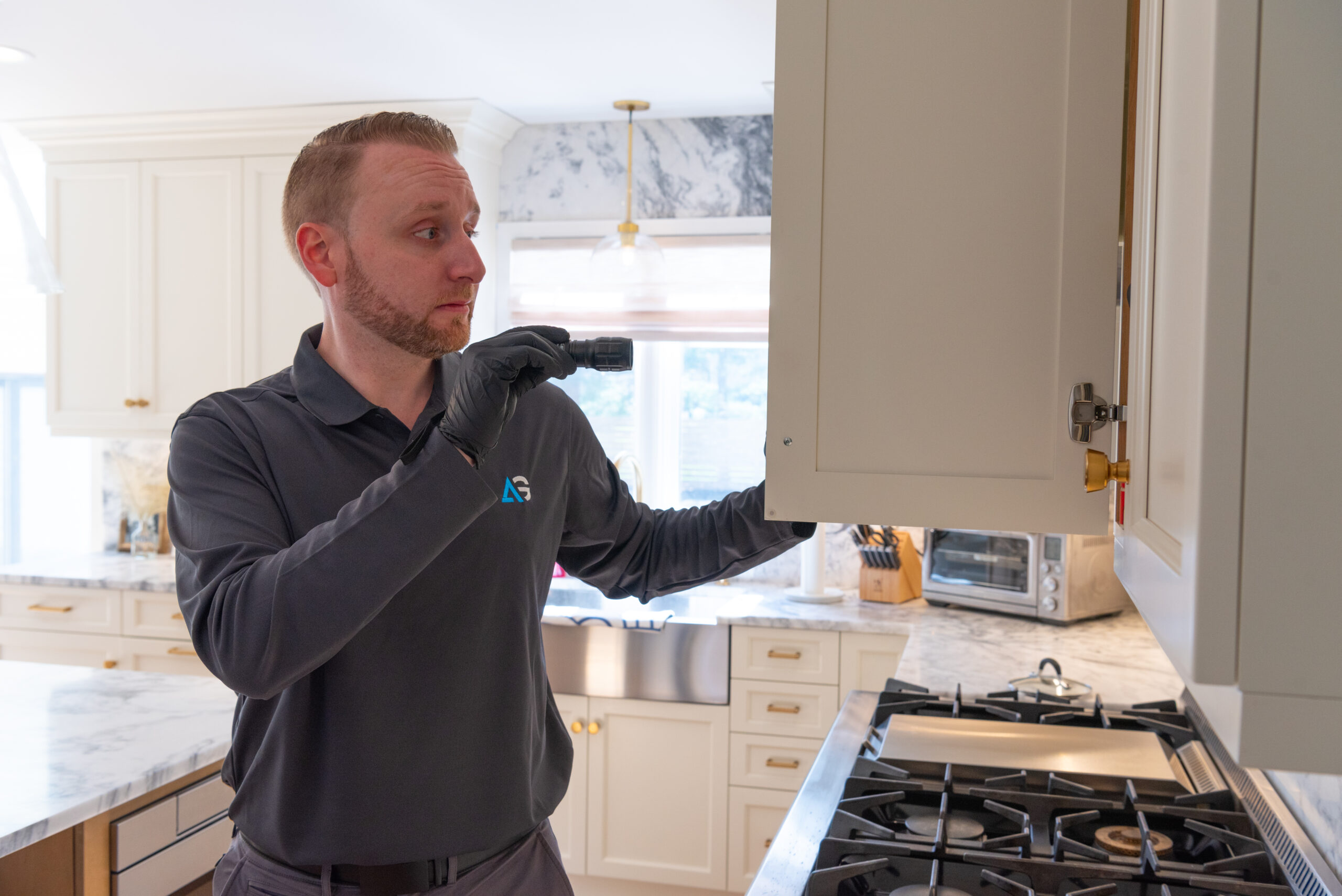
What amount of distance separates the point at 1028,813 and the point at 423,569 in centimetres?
85

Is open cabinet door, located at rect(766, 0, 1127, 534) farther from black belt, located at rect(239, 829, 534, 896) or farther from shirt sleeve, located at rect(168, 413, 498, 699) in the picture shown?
black belt, located at rect(239, 829, 534, 896)

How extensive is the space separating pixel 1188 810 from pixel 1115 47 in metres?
0.94

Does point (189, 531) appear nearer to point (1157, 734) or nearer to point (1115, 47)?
point (1115, 47)

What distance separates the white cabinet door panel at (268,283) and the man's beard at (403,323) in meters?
2.33

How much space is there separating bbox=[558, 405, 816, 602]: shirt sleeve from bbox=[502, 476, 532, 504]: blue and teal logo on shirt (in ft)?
0.50

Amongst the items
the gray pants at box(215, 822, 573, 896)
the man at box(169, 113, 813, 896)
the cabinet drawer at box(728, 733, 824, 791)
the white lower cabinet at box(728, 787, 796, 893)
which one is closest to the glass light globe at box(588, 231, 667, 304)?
the cabinet drawer at box(728, 733, 824, 791)

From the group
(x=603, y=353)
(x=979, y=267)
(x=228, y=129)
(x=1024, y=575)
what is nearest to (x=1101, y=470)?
(x=979, y=267)

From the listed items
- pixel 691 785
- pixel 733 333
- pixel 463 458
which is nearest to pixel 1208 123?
pixel 463 458

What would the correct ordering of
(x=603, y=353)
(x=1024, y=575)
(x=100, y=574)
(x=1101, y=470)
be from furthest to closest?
1. (x=100, y=574)
2. (x=1024, y=575)
3. (x=603, y=353)
4. (x=1101, y=470)

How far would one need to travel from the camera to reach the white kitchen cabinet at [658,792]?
301 centimetres

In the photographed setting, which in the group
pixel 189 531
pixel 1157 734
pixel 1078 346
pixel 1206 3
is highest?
pixel 1206 3

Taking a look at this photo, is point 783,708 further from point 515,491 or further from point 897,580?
point 515,491

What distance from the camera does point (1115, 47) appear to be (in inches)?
37.8

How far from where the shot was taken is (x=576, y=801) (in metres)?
3.10
